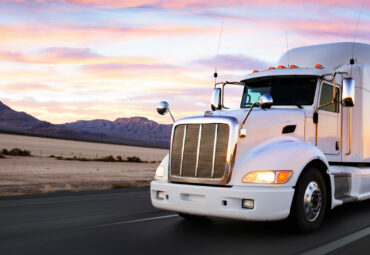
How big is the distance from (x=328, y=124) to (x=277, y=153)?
1983 millimetres

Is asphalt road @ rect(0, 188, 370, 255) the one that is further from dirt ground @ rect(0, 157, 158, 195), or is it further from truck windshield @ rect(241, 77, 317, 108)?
dirt ground @ rect(0, 157, 158, 195)

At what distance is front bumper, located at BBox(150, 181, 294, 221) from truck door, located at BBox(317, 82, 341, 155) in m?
1.77

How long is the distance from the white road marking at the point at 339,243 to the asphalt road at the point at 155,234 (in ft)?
0.04

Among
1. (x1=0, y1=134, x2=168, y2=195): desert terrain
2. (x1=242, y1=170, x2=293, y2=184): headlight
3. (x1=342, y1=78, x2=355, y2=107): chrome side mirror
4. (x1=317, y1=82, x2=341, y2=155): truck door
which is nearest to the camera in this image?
(x1=242, y1=170, x2=293, y2=184): headlight

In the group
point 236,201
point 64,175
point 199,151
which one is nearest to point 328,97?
point 199,151

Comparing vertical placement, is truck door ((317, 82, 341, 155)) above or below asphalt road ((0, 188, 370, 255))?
above

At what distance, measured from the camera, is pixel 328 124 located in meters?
8.39

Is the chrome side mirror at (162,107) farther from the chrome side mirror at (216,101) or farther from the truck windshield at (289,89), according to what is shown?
the truck windshield at (289,89)

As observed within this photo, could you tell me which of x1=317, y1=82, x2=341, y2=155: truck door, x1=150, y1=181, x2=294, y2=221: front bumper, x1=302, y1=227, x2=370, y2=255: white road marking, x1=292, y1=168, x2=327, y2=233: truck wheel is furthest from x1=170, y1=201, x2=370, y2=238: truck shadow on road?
x1=317, y1=82, x2=341, y2=155: truck door

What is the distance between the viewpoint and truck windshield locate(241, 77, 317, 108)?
8.37m

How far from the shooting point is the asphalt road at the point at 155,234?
6.16 m

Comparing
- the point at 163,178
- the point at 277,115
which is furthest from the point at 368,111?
the point at 163,178

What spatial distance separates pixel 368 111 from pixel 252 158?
3.85 metres

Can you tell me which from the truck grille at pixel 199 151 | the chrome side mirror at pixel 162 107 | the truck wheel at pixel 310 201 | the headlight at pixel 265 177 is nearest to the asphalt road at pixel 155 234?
the truck wheel at pixel 310 201
